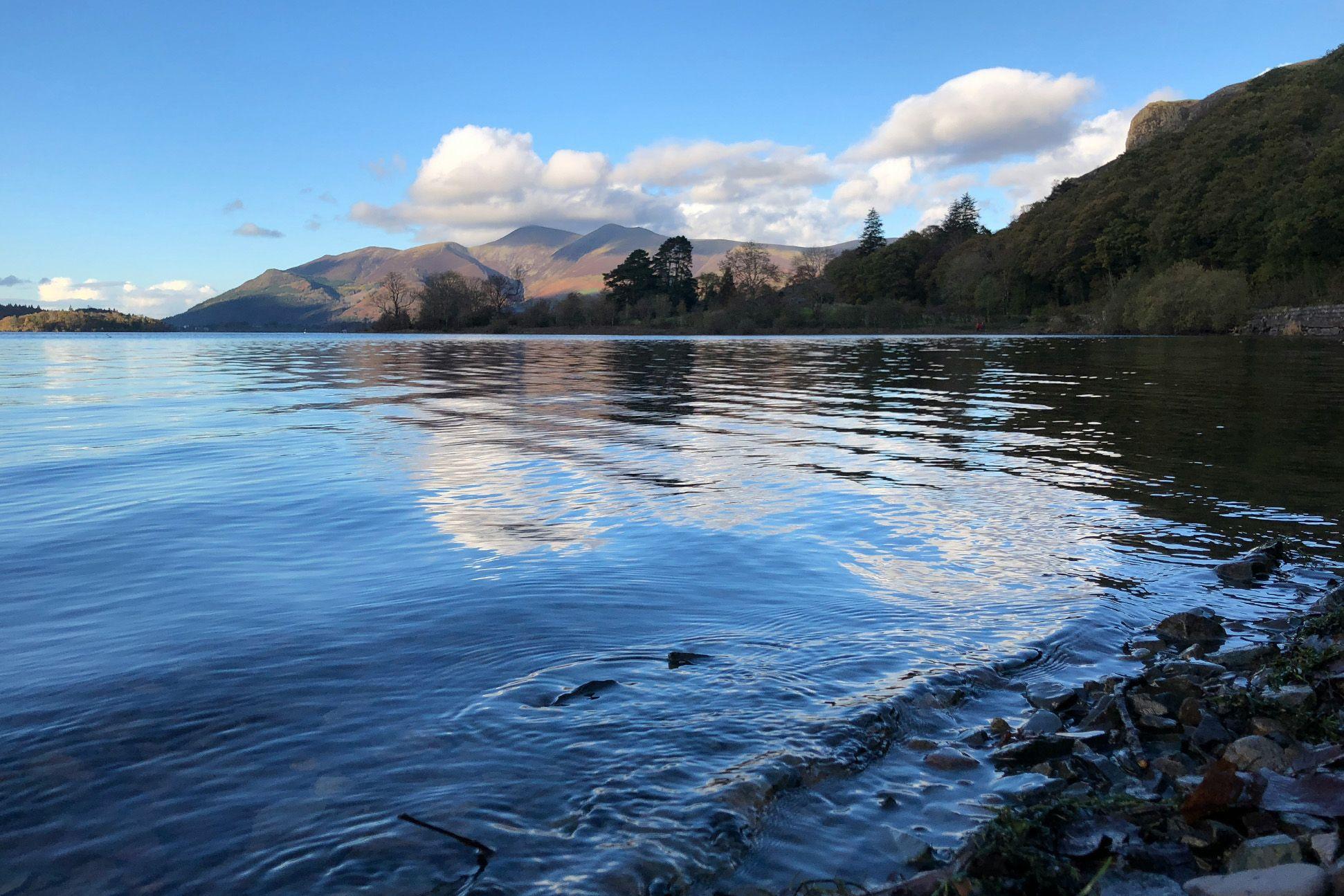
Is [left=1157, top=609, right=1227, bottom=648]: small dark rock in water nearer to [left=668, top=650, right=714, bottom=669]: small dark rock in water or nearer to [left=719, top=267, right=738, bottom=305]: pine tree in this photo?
[left=668, top=650, right=714, bottom=669]: small dark rock in water

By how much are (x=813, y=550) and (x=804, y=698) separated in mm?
3282

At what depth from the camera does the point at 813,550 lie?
7723mm

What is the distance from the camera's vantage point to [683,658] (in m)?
5.08

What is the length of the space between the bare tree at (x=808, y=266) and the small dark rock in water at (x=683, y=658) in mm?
159201

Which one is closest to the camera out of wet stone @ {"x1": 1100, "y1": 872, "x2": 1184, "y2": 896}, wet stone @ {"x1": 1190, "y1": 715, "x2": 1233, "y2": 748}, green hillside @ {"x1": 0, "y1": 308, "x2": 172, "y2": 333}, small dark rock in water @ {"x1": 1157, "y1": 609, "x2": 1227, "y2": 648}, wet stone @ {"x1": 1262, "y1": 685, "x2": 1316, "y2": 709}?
wet stone @ {"x1": 1100, "y1": 872, "x2": 1184, "y2": 896}

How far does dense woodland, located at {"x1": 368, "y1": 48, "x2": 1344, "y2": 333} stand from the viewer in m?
80.0

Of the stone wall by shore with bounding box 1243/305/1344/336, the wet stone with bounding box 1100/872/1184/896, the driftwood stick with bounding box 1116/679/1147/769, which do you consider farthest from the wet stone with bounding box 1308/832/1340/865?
the stone wall by shore with bounding box 1243/305/1344/336

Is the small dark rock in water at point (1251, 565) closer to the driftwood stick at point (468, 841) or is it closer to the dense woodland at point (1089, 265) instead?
the driftwood stick at point (468, 841)

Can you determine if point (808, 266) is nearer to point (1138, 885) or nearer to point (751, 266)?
point (751, 266)

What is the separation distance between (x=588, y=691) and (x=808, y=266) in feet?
616

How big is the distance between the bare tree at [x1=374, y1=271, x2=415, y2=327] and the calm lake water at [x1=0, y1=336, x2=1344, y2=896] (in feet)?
492

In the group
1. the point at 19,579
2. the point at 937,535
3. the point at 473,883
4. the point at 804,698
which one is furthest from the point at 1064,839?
the point at 19,579

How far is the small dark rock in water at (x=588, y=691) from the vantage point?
14.6 ft

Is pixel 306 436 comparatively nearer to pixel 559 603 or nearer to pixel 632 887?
pixel 559 603
